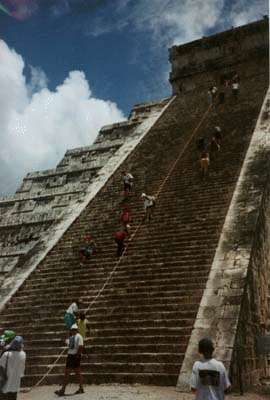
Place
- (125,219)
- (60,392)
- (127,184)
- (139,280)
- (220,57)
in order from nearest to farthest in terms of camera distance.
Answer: (60,392) < (139,280) < (125,219) < (127,184) < (220,57)

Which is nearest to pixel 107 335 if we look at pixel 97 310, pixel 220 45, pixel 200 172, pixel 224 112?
pixel 97 310

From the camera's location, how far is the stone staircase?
26.7ft

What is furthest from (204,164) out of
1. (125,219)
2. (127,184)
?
(125,219)

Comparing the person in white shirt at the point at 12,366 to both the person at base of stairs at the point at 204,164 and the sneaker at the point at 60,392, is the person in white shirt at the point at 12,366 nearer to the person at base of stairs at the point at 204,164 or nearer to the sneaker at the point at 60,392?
the sneaker at the point at 60,392

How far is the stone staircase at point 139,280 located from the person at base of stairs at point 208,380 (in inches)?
124

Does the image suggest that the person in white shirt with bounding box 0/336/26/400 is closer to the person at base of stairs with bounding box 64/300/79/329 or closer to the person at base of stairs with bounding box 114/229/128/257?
the person at base of stairs with bounding box 64/300/79/329

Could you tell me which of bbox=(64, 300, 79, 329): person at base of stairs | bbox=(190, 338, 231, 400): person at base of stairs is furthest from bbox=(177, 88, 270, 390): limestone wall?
bbox=(190, 338, 231, 400): person at base of stairs

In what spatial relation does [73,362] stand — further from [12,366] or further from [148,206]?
[148,206]

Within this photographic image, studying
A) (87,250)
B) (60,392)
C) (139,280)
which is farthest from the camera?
(87,250)

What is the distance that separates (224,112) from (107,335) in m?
11.9

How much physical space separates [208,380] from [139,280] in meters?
5.58

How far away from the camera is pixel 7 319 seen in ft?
34.0

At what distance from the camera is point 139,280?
988cm

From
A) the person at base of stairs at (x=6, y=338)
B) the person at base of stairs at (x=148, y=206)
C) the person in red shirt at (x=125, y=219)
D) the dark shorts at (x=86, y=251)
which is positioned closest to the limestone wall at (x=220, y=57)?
the person at base of stairs at (x=148, y=206)
